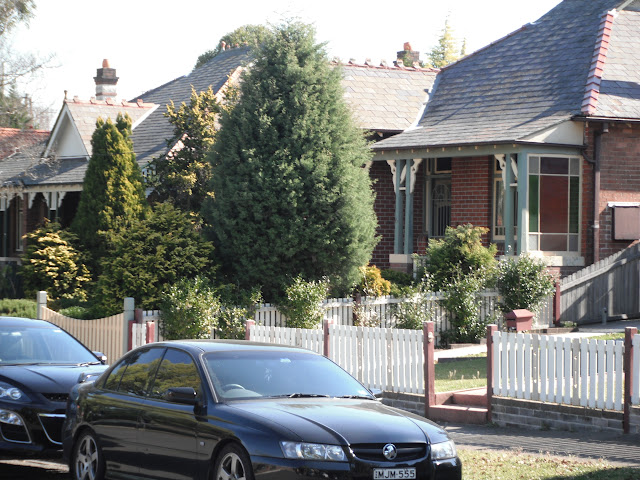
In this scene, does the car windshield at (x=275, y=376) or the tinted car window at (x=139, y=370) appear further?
the tinted car window at (x=139, y=370)

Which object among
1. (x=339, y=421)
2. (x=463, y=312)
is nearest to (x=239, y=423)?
(x=339, y=421)

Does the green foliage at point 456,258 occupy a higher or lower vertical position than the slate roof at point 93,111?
lower

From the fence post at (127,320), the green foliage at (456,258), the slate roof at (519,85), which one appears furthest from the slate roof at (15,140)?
the fence post at (127,320)

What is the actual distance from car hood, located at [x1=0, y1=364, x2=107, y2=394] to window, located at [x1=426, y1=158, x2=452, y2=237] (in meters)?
15.5

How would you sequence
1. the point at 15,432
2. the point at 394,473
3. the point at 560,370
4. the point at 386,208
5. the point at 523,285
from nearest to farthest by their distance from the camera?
the point at 394,473 < the point at 15,432 < the point at 560,370 < the point at 523,285 < the point at 386,208

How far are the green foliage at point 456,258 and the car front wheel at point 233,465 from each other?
13022mm

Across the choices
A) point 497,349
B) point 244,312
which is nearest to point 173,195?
point 244,312

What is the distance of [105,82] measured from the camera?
35938mm

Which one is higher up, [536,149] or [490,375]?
[536,149]

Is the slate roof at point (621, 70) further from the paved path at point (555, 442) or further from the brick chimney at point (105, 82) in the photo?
the brick chimney at point (105, 82)

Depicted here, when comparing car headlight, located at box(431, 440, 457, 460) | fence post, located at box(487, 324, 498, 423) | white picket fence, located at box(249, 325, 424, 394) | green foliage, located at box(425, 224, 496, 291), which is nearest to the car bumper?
car headlight, located at box(431, 440, 457, 460)

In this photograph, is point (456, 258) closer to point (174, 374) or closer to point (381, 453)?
point (174, 374)

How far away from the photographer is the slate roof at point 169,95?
28.1 m

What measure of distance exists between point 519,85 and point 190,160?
849 cm
